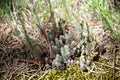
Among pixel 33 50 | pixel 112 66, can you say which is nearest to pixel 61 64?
pixel 33 50

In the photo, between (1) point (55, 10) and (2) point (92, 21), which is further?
(1) point (55, 10)

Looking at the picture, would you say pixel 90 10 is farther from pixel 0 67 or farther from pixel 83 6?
pixel 0 67

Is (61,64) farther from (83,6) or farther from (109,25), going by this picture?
(83,6)

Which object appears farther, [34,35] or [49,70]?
[34,35]

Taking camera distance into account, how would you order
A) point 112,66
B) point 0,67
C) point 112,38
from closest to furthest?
point 112,66
point 112,38
point 0,67

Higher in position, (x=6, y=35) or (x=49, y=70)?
(x=6, y=35)

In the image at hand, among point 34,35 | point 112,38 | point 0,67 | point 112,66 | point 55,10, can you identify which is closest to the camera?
point 112,66

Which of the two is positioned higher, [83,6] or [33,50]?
[83,6]


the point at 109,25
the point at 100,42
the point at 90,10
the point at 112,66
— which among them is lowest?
the point at 112,66

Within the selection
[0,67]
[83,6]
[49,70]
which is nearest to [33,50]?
[49,70]
